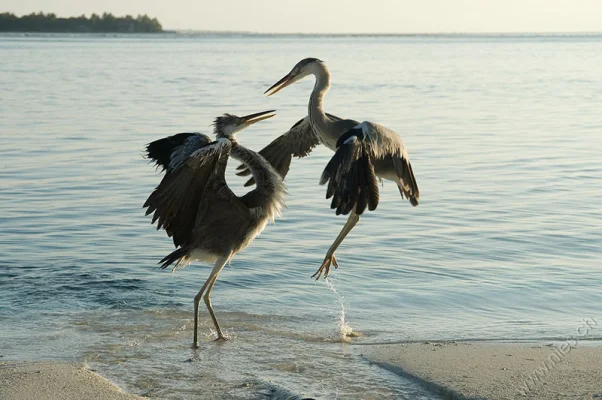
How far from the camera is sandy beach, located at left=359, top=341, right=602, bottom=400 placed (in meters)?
5.94

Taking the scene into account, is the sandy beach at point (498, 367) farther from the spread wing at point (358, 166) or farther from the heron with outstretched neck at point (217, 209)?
the heron with outstretched neck at point (217, 209)

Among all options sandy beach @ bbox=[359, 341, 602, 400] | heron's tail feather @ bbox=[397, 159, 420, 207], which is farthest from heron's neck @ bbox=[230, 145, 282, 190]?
sandy beach @ bbox=[359, 341, 602, 400]

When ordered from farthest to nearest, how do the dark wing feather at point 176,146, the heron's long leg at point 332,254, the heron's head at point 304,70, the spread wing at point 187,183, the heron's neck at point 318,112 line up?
the heron's head at point 304,70, the heron's neck at point 318,112, the heron's long leg at point 332,254, the dark wing feather at point 176,146, the spread wing at point 187,183

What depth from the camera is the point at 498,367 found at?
21.1ft

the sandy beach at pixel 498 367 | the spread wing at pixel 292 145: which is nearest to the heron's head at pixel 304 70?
the spread wing at pixel 292 145

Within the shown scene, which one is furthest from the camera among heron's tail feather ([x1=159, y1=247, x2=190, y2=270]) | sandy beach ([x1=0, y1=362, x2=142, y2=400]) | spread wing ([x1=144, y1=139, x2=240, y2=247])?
heron's tail feather ([x1=159, y1=247, x2=190, y2=270])

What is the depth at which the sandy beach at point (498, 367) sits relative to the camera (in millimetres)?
5938

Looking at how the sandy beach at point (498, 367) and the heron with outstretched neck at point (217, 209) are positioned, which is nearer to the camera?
the sandy beach at point (498, 367)

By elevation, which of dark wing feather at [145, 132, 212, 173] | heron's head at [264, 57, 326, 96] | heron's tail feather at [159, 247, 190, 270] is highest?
heron's head at [264, 57, 326, 96]

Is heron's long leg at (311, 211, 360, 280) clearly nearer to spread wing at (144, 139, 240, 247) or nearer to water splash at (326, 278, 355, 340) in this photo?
water splash at (326, 278, 355, 340)

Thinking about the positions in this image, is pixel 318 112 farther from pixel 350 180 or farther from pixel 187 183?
pixel 187 183

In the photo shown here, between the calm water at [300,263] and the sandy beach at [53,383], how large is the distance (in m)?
0.20

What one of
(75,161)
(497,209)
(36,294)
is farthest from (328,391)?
(75,161)

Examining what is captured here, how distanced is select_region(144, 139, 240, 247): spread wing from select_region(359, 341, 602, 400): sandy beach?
1660 millimetres
